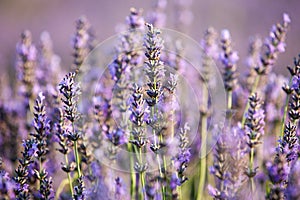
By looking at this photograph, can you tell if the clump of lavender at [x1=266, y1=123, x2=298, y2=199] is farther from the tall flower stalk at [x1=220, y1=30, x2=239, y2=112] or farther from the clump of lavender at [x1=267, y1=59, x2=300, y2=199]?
the tall flower stalk at [x1=220, y1=30, x2=239, y2=112]

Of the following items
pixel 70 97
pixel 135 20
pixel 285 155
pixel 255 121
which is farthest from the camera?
pixel 135 20

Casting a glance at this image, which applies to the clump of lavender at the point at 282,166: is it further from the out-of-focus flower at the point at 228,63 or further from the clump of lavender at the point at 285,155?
the out-of-focus flower at the point at 228,63

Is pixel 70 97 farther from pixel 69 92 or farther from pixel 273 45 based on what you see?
pixel 273 45

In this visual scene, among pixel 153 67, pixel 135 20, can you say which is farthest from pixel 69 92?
pixel 135 20

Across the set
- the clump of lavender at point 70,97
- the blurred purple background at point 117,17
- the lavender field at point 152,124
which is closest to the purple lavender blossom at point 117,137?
the lavender field at point 152,124

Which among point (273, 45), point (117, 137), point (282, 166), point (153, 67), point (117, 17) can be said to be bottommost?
point (282, 166)

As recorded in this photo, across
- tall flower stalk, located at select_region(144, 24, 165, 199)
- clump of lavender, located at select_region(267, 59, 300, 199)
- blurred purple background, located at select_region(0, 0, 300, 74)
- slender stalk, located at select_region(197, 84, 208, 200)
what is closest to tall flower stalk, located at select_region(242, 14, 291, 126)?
slender stalk, located at select_region(197, 84, 208, 200)
